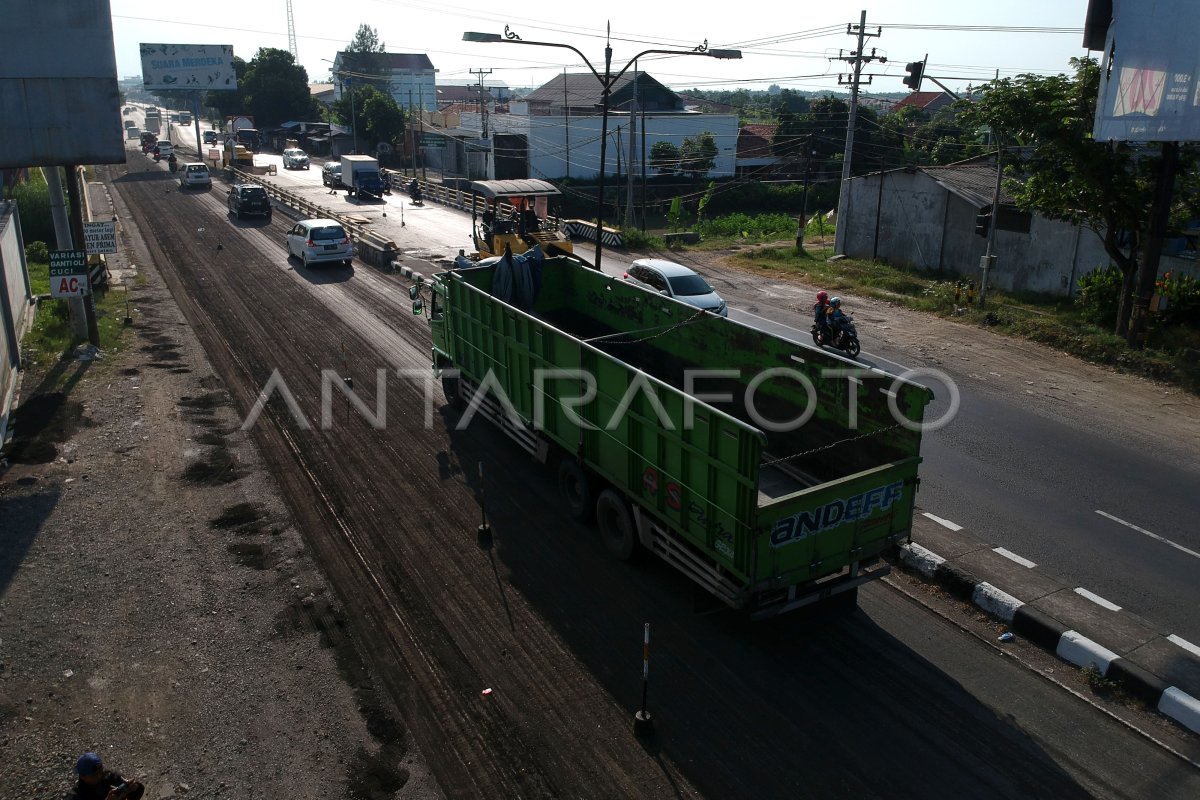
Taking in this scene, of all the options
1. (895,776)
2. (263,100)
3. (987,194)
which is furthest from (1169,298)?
(263,100)

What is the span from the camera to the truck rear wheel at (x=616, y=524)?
384 inches

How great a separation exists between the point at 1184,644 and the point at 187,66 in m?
88.2

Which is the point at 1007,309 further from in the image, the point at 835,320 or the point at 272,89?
the point at 272,89

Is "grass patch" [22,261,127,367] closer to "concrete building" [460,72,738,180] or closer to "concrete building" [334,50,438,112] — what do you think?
"concrete building" [460,72,738,180]

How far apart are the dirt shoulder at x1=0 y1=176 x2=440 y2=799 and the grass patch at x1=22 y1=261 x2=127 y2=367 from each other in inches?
165

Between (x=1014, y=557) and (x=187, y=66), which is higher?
(x=187, y=66)

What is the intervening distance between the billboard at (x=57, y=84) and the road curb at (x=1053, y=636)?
50.3 ft

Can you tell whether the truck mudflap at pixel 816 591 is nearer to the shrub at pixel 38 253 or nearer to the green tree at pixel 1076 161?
the green tree at pixel 1076 161

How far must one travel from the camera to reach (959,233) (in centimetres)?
2794

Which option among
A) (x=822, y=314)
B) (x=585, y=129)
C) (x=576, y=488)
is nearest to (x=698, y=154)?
(x=585, y=129)

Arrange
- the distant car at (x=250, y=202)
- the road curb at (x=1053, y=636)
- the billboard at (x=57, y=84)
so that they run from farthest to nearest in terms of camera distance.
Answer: the distant car at (x=250, y=202), the billboard at (x=57, y=84), the road curb at (x=1053, y=636)

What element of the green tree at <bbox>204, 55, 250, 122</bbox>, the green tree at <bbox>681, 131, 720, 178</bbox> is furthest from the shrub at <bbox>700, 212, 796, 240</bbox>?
the green tree at <bbox>204, 55, 250, 122</bbox>

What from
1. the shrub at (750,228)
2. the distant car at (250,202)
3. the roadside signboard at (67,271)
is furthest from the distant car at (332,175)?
the roadside signboard at (67,271)

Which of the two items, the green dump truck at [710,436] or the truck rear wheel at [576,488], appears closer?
the green dump truck at [710,436]
